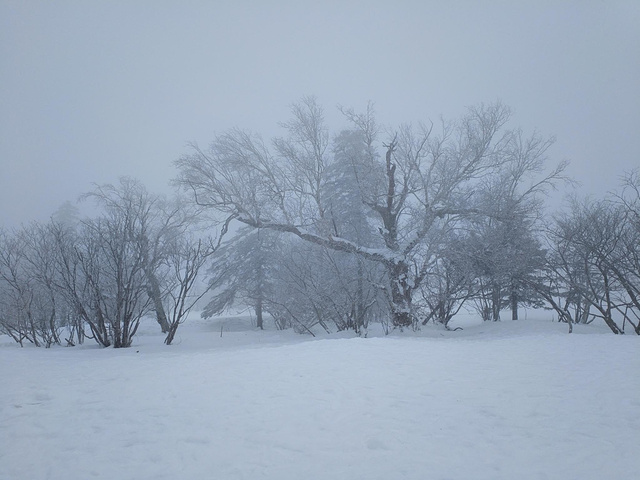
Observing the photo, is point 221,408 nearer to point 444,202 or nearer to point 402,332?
point 402,332

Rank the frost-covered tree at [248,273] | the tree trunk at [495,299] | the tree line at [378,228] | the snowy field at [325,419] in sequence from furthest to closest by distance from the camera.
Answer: the frost-covered tree at [248,273], the tree trunk at [495,299], the tree line at [378,228], the snowy field at [325,419]

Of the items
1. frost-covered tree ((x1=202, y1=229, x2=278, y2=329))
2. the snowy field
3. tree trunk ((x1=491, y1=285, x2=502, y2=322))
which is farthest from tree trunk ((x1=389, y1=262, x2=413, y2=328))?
frost-covered tree ((x1=202, y1=229, x2=278, y2=329))

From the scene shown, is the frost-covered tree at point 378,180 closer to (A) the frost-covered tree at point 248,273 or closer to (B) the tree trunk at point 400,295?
(B) the tree trunk at point 400,295

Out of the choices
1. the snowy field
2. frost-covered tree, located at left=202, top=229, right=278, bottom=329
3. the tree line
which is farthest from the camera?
frost-covered tree, located at left=202, top=229, right=278, bottom=329

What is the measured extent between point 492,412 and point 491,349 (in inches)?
145

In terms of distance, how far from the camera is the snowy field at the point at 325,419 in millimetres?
2555

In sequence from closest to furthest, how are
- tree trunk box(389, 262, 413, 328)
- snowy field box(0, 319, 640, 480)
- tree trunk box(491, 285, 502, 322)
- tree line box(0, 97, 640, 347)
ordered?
snowy field box(0, 319, 640, 480), tree line box(0, 97, 640, 347), tree trunk box(389, 262, 413, 328), tree trunk box(491, 285, 502, 322)

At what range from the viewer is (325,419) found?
337cm

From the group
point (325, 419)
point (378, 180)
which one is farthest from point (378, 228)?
point (325, 419)

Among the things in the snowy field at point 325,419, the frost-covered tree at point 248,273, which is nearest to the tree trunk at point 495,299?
the snowy field at point 325,419

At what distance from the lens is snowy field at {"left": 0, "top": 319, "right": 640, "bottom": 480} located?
8.38 feet

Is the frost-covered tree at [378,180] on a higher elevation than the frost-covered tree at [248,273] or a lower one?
higher

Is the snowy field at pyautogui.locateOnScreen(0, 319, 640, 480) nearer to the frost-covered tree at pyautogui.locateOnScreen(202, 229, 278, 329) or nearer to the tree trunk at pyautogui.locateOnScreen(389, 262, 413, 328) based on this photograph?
the tree trunk at pyautogui.locateOnScreen(389, 262, 413, 328)

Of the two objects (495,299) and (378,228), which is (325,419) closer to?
(378,228)
